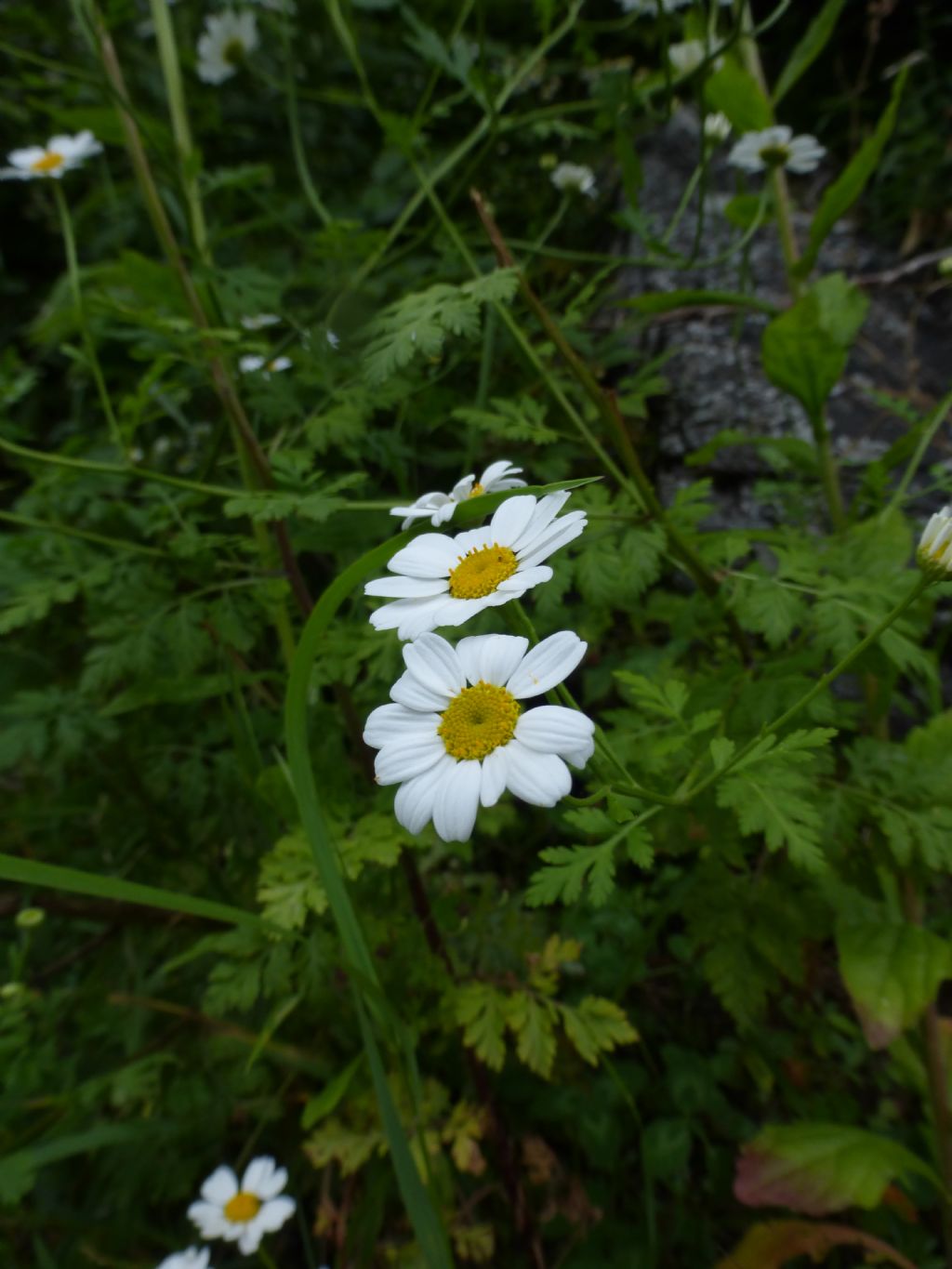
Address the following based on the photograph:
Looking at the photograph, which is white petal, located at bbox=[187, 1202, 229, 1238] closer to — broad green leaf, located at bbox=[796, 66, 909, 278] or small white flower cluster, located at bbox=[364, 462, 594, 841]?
small white flower cluster, located at bbox=[364, 462, 594, 841]

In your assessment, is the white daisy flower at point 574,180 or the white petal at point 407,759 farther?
the white daisy flower at point 574,180

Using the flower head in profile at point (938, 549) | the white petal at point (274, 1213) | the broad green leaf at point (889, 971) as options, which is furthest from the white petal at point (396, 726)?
the white petal at point (274, 1213)

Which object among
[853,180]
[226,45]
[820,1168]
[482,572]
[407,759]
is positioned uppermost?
[226,45]

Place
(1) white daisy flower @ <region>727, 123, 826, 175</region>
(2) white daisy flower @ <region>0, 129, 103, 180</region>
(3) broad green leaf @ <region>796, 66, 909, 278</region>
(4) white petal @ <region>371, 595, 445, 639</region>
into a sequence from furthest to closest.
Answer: (2) white daisy flower @ <region>0, 129, 103, 180</region> → (1) white daisy flower @ <region>727, 123, 826, 175</region> → (3) broad green leaf @ <region>796, 66, 909, 278</region> → (4) white petal @ <region>371, 595, 445, 639</region>

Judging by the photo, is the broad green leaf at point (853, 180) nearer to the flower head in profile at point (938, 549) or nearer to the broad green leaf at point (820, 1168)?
the flower head in profile at point (938, 549)

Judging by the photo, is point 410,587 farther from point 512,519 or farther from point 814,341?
point 814,341

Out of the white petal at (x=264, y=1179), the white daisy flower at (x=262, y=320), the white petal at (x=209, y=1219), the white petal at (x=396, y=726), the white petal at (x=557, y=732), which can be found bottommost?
the white petal at (x=209, y=1219)

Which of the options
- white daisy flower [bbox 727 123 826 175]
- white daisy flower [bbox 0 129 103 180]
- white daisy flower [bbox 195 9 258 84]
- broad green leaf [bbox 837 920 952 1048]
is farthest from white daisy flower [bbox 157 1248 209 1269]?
white daisy flower [bbox 195 9 258 84]

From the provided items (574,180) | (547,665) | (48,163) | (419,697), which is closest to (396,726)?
(419,697)
